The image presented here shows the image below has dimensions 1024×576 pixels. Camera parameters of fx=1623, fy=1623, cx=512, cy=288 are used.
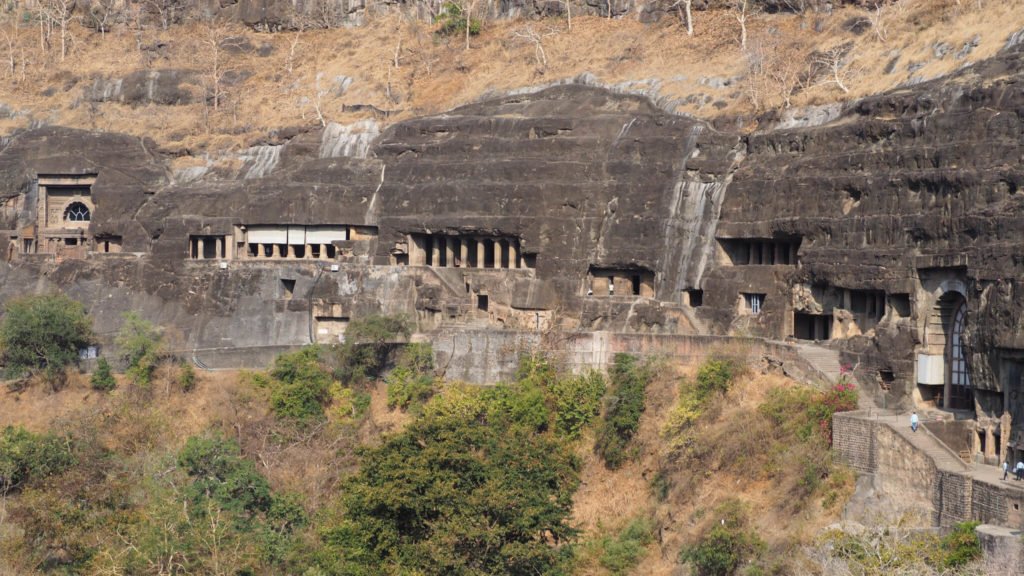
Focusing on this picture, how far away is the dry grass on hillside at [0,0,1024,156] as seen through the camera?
59406mm

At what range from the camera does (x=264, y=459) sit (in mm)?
53812

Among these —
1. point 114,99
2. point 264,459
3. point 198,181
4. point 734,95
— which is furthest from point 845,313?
point 114,99

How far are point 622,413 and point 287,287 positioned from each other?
1772 cm

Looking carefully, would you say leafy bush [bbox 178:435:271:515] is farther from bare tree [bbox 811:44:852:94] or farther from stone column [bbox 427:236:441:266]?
bare tree [bbox 811:44:852:94]

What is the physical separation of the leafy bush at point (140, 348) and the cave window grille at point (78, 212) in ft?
38.3

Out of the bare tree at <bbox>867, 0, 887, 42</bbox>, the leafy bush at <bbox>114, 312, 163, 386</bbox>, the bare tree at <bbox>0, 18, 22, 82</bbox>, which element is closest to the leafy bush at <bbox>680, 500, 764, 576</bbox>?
the leafy bush at <bbox>114, 312, 163, 386</bbox>

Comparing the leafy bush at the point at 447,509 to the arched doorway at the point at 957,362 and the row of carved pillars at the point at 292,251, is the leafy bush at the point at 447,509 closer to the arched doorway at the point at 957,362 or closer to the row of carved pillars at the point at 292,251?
the arched doorway at the point at 957,362

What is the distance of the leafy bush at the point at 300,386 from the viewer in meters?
56.8

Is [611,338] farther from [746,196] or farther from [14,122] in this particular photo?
[14,122]

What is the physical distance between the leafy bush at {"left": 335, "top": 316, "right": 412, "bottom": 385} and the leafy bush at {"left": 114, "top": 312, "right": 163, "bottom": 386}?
7.26 meters

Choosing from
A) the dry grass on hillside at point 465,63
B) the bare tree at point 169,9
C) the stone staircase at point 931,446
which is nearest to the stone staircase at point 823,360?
the stone staircase at point 931,446

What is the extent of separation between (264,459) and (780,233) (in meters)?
18.6

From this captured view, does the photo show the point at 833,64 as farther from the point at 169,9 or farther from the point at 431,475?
the point at 169,9

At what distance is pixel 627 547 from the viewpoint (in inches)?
1843
